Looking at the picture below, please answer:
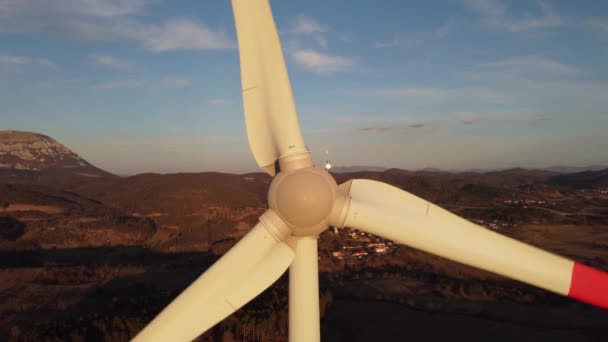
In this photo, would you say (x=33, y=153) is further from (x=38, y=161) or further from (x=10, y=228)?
(x=10, y=228)

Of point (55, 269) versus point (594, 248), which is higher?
point (594, 248)

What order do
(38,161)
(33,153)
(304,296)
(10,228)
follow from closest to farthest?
(304,296) < (10,228) < (38,161) < (33,153)

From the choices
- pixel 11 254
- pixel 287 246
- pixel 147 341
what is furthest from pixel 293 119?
pixel 11 254

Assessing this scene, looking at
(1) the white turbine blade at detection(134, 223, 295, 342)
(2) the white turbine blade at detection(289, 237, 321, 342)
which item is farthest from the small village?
(1) the white turbine blade at detection(134, 223, 295, 342)

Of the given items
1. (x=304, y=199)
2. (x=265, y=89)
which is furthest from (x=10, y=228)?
(x=304, y=199)

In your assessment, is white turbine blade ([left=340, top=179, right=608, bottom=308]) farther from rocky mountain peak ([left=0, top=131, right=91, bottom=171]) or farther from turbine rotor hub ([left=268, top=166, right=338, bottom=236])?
rocky mountain peak ([left=0, top=131, right=91, bottom=171])

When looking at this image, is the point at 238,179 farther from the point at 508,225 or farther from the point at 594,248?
the point at 594,248

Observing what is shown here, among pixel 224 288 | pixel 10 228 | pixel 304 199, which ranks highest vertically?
pixel 304 199
